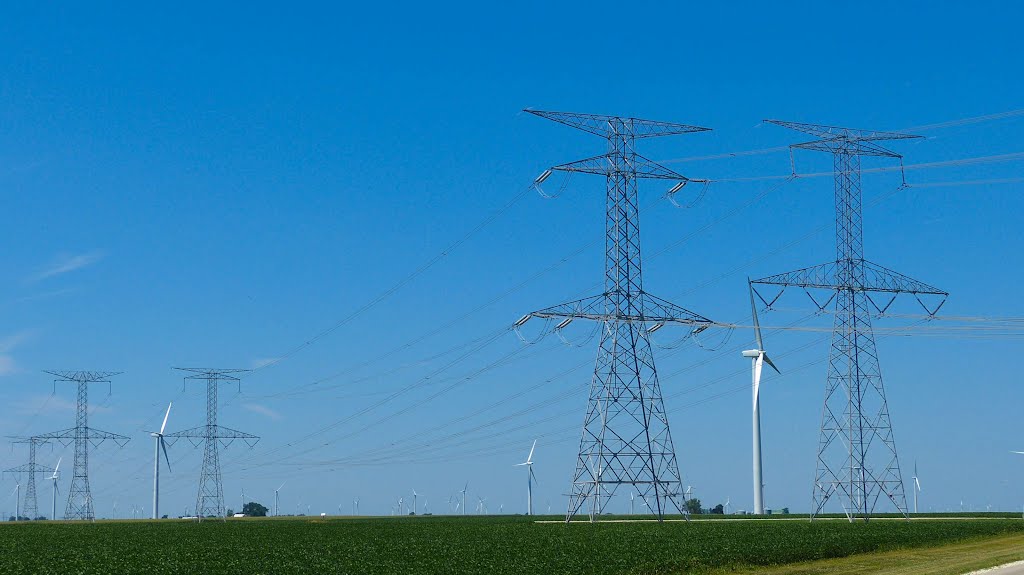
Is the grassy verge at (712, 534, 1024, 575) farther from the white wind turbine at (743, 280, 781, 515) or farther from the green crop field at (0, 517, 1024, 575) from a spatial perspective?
the white wind turbine at (743, 280, 781, 515)

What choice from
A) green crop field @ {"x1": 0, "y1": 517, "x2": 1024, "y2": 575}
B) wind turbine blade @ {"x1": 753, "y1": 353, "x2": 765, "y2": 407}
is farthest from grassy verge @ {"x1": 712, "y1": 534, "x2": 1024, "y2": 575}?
wind turbine blade @ {"x1": 753, "y1": 353, "x2": 765, "y2": 407}

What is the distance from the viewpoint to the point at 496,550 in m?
61.7

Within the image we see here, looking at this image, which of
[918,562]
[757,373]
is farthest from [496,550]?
[757,373]

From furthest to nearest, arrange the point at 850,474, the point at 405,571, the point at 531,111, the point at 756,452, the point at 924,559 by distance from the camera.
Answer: the point at 756,452
the point at 850,474
the point at 531,111
the point at 924,559
the point at 405,571

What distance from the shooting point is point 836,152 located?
90.7 metres

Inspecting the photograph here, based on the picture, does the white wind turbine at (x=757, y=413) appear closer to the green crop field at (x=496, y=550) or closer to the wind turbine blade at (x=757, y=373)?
the wind turbine blade at (x=757, y=373)

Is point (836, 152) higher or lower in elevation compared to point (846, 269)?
higher

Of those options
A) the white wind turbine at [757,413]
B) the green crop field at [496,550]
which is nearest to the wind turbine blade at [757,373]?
the white wind turbine at [757,413]

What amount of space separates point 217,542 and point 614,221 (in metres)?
33.9

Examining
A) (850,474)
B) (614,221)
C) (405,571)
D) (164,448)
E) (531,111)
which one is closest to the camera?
(405,571)

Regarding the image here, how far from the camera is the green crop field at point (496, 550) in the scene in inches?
2052

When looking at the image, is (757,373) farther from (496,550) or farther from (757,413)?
(496,550)

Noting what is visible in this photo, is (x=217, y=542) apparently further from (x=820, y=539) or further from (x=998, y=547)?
(x=998, y=547)

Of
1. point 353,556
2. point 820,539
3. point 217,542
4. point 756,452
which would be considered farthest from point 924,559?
point 756,452
